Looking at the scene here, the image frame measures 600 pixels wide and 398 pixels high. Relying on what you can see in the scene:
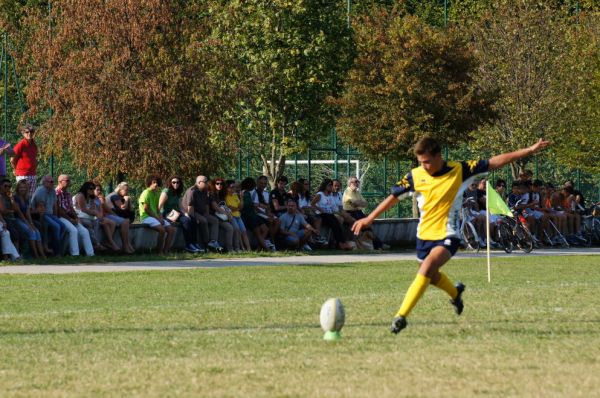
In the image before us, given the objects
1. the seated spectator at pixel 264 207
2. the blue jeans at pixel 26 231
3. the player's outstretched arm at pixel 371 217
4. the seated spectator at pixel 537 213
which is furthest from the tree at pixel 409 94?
the player's outstretched arm at pixel 371 217

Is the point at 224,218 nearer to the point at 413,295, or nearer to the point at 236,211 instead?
the point at 236,211

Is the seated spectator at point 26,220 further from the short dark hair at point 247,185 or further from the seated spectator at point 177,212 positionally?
the short dark hair at point 247,185

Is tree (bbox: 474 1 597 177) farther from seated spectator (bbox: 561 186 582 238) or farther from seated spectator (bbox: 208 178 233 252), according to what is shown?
seated spectator (bbox: 208 178 233 252)

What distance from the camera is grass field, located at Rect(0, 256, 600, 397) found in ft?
30.2

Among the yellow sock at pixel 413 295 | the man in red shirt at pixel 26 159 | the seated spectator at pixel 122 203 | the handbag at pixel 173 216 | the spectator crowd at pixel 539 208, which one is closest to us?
the yellow sock at pixel 413 295

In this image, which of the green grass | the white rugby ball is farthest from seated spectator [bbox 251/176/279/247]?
the white rugby ball

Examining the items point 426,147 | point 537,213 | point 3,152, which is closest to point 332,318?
point 426,147

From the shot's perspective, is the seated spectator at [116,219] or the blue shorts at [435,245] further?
the seated spectator at [116,219]

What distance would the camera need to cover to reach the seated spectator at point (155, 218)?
27.5 metres

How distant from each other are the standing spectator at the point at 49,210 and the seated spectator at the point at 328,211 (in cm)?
768

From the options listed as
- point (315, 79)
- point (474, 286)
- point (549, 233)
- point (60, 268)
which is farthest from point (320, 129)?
point (474, 286)

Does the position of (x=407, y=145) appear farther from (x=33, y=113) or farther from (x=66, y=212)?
(x=66, y=212)

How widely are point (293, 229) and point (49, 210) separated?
22.3 feet

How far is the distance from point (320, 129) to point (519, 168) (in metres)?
11.4
